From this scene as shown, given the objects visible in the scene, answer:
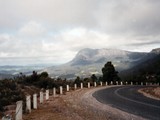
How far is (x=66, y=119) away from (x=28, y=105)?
3.50 m

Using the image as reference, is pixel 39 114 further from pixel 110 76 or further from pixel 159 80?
pixel 159 80

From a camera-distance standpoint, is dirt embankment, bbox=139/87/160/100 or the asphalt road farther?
dirt embankment, bbox=139/87/160/100

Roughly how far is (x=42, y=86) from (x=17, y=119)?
80.4 feet

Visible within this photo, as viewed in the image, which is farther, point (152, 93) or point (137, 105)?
point (152, 93)

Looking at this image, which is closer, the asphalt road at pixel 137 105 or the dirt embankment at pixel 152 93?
the asphalt road at pixel 137 105

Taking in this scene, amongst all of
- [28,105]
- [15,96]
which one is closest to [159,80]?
[15,96]

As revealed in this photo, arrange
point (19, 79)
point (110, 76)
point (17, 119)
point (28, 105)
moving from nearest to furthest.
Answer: point (17, 119) < point (28, 105) < point (19, 79) < point (110, 76)

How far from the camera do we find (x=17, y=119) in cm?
1404

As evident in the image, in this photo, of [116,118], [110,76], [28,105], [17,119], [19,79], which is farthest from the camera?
[110,76]

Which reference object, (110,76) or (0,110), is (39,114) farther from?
(110,76)

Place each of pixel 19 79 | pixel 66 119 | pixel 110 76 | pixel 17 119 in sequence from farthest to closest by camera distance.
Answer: pixel 110 76 < pixel 19 79 < pixel 66 119 < pixel 17 119

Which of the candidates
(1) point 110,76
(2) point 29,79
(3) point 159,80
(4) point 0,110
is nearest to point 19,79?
(2) point 29,79

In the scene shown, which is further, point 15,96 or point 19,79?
point 19,79

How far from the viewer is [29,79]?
130 ft
